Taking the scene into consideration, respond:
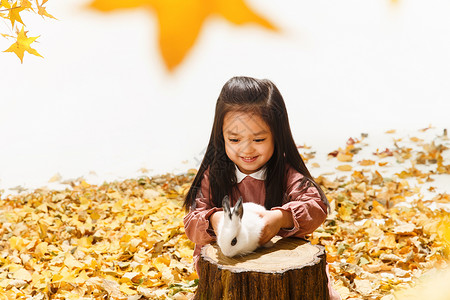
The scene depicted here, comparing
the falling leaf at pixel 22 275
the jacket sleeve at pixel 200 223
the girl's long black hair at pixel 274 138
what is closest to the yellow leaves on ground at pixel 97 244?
the falling leaf at pixel 22 275

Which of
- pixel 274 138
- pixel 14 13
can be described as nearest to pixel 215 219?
pixel 274 138

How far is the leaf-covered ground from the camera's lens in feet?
10.7

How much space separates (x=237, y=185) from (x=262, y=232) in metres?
0.40

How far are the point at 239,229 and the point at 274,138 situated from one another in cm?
53

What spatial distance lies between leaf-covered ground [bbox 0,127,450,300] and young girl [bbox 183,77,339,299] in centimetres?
91

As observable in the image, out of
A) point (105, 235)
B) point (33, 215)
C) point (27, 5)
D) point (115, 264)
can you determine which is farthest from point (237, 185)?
point (33, 215)

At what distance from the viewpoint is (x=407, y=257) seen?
11.4 ft

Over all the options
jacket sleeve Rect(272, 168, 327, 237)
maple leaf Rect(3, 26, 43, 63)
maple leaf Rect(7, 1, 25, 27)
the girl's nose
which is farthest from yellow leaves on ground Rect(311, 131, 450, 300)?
maple leaf Rect(7, 1, 25, 27)

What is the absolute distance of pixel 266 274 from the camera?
1.88m

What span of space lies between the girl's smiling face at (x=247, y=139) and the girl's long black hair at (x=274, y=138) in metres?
0.03

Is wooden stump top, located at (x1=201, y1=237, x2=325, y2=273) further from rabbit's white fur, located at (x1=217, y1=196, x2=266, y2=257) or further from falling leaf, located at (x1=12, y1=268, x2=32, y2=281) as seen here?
falling leaf, located at (x1=12, y1=268, x2=32, y2=281)

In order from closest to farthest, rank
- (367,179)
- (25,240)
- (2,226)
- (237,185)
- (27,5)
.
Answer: (27,5) < (237,185) < (25,240) < (2,226) < (367,179)

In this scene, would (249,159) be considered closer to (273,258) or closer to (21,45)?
(273,258)

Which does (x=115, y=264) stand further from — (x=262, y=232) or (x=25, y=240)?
(x=262, y=232)
